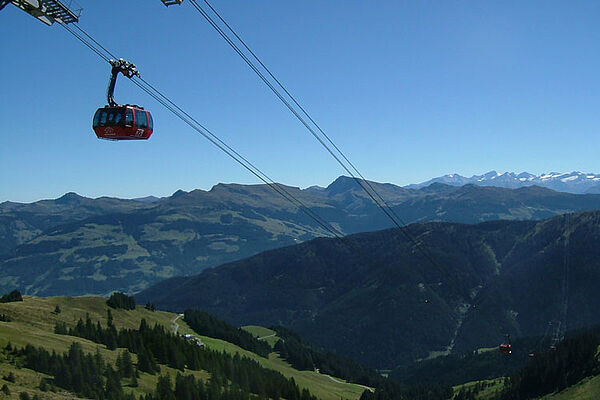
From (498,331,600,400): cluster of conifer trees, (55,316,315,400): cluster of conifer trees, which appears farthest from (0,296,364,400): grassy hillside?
(498,331,600,400): cluster of conifer trees

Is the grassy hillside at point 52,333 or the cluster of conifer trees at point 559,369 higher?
the grassy hillside at point 52,333

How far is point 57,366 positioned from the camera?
84688 mm

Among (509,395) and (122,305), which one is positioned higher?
(122,305)

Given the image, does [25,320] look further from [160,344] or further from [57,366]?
[57,366]

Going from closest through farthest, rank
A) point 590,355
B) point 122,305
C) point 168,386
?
point 168,386, point 590,355, point 122,305

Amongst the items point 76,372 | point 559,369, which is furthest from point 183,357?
point 559,369

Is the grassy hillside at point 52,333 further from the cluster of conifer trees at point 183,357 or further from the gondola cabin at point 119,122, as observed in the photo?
the gondola cabin at point 119,122

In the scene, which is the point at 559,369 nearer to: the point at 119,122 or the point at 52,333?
the point at 52,333

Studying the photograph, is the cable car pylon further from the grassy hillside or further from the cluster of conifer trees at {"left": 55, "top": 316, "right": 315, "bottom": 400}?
the cluster of conifer trees at {"left": 55, "top": 316, "right": 315, "bottom": 400}

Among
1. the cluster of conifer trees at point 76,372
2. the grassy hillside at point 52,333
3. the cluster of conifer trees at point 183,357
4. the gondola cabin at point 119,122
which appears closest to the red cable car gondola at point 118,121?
the gondola cabin at point 119,122

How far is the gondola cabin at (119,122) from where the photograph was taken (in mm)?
37812

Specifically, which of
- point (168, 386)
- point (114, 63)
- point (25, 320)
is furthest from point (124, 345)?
point (114, 63)

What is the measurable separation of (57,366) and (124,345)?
44856 mm

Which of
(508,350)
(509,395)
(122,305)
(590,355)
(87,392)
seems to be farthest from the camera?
(122,305)
